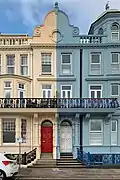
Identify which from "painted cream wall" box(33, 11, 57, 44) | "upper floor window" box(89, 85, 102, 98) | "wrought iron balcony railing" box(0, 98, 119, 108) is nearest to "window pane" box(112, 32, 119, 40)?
"upper floor window" box(89, 85, 102, 98)

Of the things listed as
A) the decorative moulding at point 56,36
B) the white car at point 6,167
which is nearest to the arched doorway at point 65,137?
the decorative moulding at point 56,36

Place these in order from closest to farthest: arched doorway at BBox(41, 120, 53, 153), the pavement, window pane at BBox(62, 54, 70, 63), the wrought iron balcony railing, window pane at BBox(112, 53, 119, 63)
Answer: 1. the pavement
2. the wrought iron balcony railing
3. arched doorway at BBox(41, 120, 53, 153)
4. window pane at BBox(112, 53, 119, 63)
5. window pane at BBox(62, 54, 70, 63)

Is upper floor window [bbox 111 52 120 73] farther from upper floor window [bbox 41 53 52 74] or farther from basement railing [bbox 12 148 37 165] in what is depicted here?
basement railing [bbox 12 148 37 165]

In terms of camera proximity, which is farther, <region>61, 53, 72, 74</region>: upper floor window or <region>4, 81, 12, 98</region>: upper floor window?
<region>61, 53, 72, 74</region>: upper floor window

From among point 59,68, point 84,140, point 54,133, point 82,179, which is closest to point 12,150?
point 54,133

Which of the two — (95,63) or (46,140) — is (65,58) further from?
(46,140)

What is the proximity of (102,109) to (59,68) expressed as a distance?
5.04 m

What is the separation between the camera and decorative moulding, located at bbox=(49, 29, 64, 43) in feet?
90.5

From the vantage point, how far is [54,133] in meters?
26.7

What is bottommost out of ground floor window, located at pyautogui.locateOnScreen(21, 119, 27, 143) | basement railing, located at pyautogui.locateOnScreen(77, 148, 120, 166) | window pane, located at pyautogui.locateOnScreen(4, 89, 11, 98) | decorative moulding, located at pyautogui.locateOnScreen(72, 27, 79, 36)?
basement railing, located at pyautogui.locateOnScreen(77, 148, 120, 166)

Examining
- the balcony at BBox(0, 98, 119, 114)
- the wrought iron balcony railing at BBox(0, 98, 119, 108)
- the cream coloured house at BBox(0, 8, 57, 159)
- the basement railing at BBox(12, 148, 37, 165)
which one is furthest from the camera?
the cream coloured house at BBox(0, 8, 57, 159)

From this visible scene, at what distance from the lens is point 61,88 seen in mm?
27406

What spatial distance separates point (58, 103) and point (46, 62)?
3.82 m

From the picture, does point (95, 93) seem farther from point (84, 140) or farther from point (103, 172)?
point (103, 172)
